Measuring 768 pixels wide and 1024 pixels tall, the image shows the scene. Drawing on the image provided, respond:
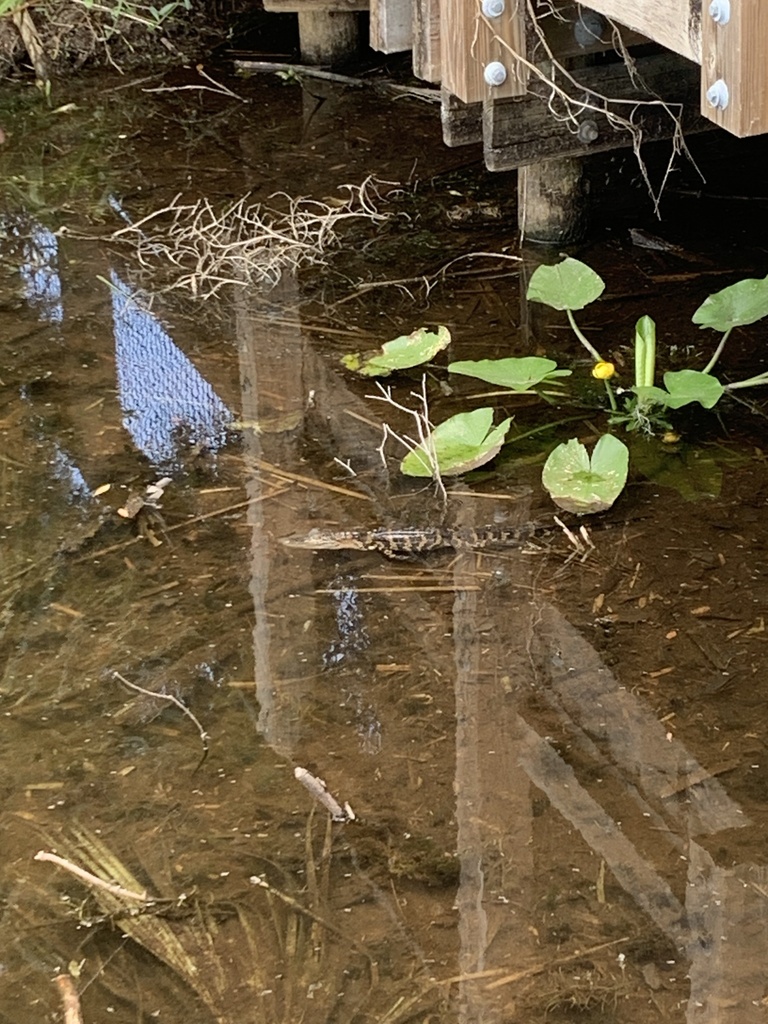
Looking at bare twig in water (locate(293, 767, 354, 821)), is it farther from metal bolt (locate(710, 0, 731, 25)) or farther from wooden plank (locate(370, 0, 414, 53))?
wooden plank (locate(370, 0, 414, 53))

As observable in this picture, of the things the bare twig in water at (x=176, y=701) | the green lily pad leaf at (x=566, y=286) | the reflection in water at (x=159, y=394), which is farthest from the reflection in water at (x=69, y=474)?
the green lily pad leaf at (x=566, y=286)

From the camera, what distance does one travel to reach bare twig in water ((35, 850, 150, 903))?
2055mm

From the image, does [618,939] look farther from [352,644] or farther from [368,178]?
[368,178]

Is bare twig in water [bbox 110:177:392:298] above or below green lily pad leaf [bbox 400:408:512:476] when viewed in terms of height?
above

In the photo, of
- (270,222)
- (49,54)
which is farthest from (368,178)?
(49,54)

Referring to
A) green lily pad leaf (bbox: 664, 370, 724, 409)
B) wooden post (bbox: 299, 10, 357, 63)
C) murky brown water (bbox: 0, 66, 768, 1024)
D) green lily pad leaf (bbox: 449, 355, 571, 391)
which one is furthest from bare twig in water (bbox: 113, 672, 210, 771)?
wooden post (bbox: 299, 10, 357, 63)

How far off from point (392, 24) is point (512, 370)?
108 cm

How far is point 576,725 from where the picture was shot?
7.73 feet

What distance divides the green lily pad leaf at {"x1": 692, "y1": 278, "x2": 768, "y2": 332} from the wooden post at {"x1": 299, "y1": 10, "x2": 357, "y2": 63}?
2.68m

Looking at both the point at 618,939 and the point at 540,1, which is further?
the point at 540,1

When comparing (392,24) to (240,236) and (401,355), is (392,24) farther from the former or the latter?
(401,355)

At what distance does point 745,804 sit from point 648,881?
0.22 meters

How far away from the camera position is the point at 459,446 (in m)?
3.01

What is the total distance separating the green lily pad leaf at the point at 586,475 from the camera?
2818mm
